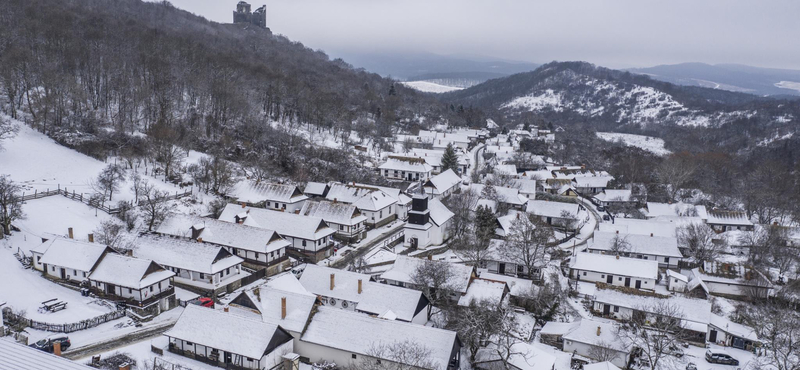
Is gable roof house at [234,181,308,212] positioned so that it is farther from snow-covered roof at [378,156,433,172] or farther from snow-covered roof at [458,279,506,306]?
snow-covered roof at [458,279,506,306]

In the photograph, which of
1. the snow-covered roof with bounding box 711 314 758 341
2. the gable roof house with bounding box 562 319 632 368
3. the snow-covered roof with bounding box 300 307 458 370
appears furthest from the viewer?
the snow-covered roof with bounding box 711 314 758 341

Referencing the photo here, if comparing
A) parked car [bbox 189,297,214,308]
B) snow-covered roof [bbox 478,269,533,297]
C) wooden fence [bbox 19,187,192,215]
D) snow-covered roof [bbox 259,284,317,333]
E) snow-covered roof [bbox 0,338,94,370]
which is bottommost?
snow-covered roof [bbox 478,269,533,297]

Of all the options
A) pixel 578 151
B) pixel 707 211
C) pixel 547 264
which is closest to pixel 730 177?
pixel 578 151

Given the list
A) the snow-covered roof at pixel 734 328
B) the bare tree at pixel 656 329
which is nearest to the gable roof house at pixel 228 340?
the bare tree at pixel 656 329

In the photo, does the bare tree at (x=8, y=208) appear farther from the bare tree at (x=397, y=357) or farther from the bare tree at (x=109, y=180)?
the bare tree at (x=397, y=357)

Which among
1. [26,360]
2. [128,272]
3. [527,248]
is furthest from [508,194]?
[26,360]

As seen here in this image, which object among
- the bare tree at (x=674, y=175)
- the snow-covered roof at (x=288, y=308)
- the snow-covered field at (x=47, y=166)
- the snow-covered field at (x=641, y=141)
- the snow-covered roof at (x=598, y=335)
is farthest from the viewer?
the snow-covered field at (x=641, y=141)

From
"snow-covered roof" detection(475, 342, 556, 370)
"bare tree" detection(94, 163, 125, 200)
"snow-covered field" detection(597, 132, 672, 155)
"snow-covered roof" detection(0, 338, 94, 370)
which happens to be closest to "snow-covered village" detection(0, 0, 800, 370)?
"snow-covered roof" detection(0, 338, 94, 370)
